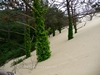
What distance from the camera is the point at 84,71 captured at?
5.80 metres

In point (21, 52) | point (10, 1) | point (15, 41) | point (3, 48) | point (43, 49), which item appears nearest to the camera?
point (43, 49)

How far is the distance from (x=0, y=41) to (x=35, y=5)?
17.8m

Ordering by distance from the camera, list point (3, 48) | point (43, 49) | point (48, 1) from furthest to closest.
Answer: point (3, 48)
point (48, 1)
point (43, 49)

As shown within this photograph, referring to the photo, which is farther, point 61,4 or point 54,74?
point 61,4

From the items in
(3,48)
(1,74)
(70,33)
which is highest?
(1,74)

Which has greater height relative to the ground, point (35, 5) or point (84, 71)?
point (35, 5)

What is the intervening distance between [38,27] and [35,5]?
1.82 m

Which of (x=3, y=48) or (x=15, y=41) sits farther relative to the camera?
(x=15, y=41)

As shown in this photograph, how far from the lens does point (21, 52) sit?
21.0 metres

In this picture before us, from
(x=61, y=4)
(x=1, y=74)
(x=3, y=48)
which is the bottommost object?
(x=3, y=48)

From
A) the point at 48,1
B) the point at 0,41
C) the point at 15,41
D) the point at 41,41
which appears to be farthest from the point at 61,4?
the point at 0,41

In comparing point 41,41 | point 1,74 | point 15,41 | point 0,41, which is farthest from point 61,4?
point 1,74

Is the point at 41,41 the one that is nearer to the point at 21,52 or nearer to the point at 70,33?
the point at 70,33

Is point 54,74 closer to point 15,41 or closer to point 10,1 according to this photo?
point 10,1
